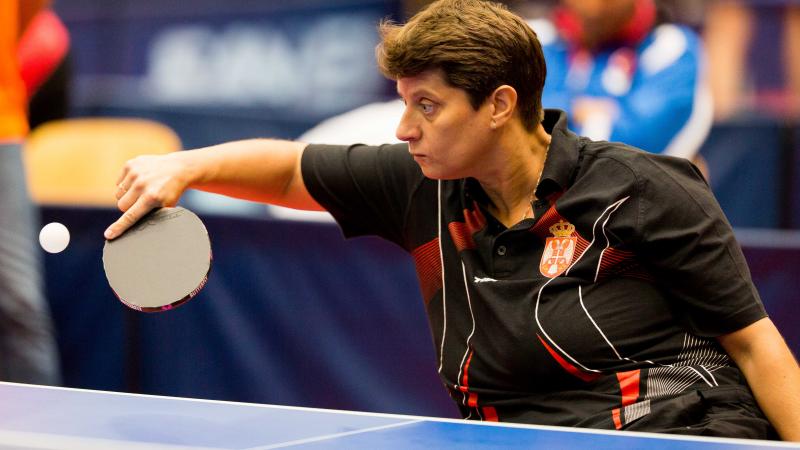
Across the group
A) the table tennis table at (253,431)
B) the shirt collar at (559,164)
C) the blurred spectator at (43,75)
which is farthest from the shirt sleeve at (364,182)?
the blurred spectator at (43,75)

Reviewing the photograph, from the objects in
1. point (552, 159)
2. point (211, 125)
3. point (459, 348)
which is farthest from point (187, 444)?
point (211, 125)

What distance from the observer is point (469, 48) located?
6.59 ft

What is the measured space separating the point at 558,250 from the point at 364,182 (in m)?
0.49

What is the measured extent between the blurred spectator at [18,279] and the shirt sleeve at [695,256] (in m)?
2.71

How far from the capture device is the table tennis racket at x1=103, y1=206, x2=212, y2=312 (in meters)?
1.97

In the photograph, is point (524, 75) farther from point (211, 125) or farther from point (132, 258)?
point (211, 125)

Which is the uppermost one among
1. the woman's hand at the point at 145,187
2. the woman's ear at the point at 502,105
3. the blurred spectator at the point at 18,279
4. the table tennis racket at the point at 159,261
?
the woman's ear at the point at 502,105

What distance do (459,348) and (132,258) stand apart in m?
0.63

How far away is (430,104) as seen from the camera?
6.76 ft

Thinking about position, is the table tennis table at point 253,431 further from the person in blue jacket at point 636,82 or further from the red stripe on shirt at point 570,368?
the person in blue jacket at point 636,82

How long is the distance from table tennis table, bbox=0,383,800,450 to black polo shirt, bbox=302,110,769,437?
0.42 m

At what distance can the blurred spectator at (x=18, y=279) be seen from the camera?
13.2ft

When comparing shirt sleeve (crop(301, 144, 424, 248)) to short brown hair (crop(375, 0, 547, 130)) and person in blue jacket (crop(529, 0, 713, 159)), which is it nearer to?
short brown hair (crop(375, 0, 547, 130))

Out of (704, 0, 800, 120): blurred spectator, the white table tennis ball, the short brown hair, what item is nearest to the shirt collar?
the short brown hair
